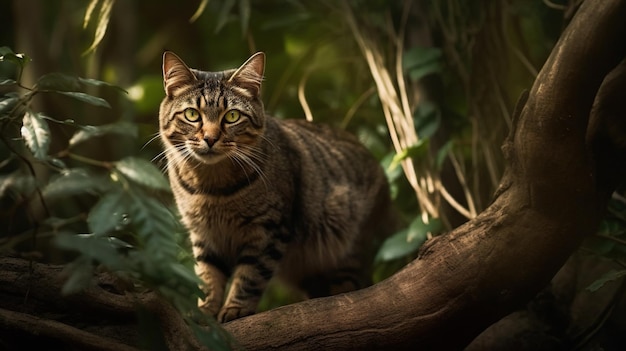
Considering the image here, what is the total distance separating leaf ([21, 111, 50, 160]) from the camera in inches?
76.1

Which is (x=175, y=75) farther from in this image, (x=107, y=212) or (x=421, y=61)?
(x=107, y=212)

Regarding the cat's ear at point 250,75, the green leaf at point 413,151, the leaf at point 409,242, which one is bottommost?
the leaf at point 409,242

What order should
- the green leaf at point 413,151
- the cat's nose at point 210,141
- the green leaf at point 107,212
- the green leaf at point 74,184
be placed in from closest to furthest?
the green leaf at point 107,212 → the green leaf at point 74,184 → the cat's nose at point 210,141 → the green leaf at point 413,151

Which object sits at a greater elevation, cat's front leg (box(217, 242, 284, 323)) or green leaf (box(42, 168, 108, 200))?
green leaf (box(42, 168, 108, 200))

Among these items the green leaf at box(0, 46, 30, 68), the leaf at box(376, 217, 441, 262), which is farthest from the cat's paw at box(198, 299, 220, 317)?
the green leaf at box(0, 46, 30, 68)

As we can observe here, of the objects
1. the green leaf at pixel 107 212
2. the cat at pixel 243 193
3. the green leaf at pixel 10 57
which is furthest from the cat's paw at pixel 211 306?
the green leaf at pixel 107 212

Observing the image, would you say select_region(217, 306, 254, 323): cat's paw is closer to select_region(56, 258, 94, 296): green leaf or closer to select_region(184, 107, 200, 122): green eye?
select_region(184, 107, 200, 122): green eye

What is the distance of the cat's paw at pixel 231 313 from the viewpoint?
3.06 meters

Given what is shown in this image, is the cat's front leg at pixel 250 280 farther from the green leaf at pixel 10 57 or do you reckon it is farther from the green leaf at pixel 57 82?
the green leaf at pixel 10 57

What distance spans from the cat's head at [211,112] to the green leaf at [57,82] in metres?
0.87

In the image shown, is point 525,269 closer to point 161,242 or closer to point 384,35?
point 161,242

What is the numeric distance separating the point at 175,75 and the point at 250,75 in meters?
0.33

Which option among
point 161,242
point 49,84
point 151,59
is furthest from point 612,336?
point 151,59

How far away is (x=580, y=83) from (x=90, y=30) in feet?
15.2
